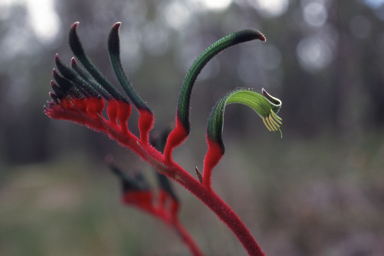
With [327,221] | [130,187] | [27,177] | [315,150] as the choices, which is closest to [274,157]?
[315,150]

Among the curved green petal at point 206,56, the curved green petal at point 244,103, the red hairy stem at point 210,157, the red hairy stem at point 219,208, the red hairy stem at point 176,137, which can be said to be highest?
the curved green petal at point 206,56

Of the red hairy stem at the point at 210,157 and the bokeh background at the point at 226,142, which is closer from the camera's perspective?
the red hairy stem at the point at 210,157

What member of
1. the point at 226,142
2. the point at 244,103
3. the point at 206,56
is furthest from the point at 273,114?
the point at 226,142

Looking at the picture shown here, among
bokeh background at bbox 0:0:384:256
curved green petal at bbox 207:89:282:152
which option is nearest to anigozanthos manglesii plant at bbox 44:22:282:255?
curved green petal at bbox 207:89:282:152

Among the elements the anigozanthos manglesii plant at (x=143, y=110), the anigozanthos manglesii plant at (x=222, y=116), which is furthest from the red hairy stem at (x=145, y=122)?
the anigozanthos manglesii plant at (x=222, y=116)

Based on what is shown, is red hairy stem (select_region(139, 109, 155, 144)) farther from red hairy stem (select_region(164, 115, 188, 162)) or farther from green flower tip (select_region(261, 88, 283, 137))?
green flower tip (select_region(261, 88, 283, 137))

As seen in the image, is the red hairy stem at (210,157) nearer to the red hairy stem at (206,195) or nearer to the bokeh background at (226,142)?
the red hairy stem at (206,195)

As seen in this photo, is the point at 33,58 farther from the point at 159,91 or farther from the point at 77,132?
the point at 159,91
